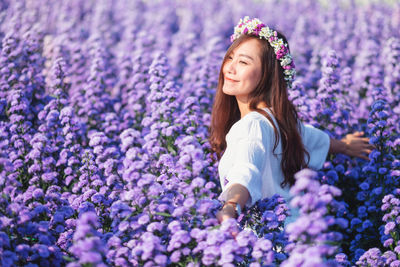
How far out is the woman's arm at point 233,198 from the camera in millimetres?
2682

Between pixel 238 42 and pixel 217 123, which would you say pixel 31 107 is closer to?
pixel 217 123

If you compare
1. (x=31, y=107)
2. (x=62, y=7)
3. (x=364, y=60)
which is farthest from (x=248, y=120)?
(x=62, y=7)

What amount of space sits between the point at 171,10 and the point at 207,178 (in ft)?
25.2

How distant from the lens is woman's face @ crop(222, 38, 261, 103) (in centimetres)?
353

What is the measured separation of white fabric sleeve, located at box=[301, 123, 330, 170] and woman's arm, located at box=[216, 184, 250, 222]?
1.33 meters

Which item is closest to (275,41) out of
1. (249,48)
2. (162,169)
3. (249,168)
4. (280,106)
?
(249,48)

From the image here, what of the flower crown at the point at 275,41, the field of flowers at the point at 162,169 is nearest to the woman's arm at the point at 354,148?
the field of flowers at the point at 162,169

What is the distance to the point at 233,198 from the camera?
282cm

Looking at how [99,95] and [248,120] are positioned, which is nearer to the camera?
[248,120]

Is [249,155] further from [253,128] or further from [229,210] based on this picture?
[229,210]

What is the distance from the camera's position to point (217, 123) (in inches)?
160

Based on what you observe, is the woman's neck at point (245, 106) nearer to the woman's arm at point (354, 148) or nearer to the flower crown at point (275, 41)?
the flower crown at point (275, 41)

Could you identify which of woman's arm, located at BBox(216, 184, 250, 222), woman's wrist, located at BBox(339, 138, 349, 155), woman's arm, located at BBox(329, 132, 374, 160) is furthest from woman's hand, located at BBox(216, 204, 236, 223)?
woman's wrist, located at BBox(339, 138, 349, 155)

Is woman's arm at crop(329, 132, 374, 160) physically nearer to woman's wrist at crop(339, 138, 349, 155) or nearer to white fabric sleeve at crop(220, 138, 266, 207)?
woman's wrist at crop(339, 138, 349, 155)
